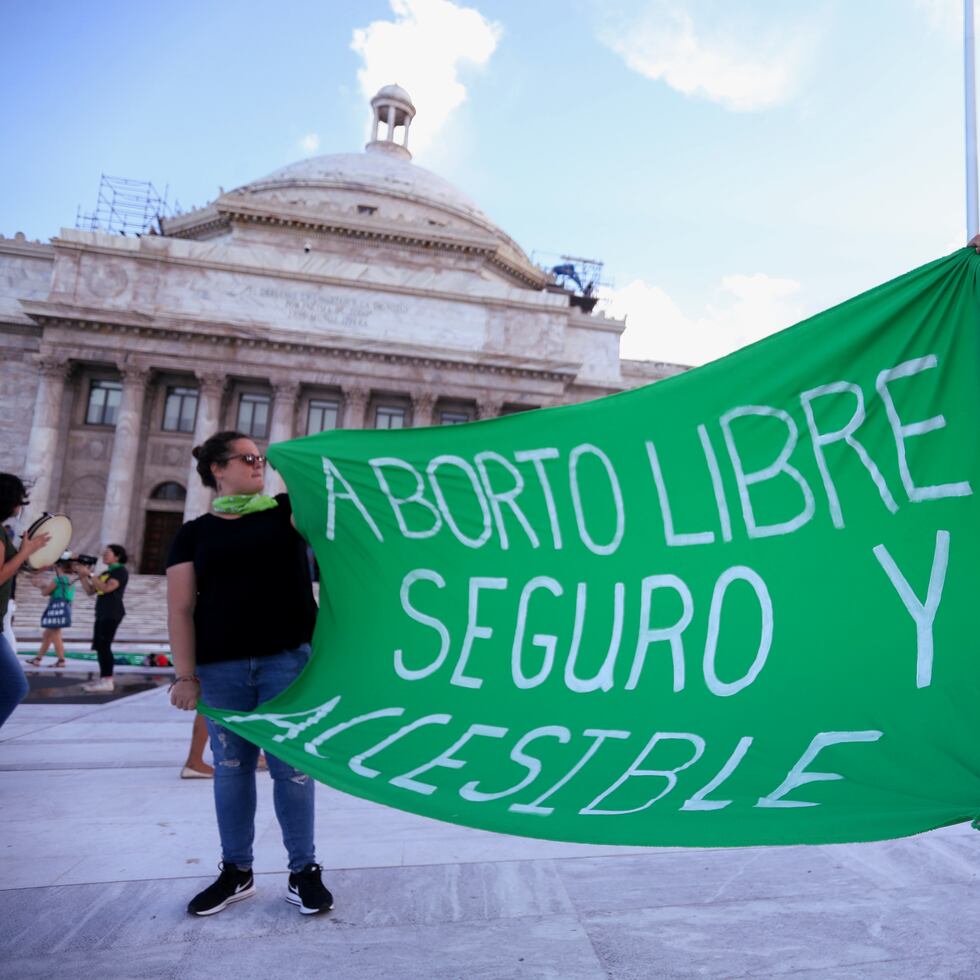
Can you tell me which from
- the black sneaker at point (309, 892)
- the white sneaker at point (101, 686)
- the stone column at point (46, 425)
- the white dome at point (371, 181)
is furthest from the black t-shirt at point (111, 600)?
the white dome at point (371, 181)

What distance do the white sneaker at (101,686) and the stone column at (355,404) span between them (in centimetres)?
2199

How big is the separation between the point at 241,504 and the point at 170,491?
30.4 meters

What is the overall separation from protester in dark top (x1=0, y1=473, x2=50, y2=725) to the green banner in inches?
59.7

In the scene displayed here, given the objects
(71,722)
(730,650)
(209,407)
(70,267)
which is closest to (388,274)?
(209,407)

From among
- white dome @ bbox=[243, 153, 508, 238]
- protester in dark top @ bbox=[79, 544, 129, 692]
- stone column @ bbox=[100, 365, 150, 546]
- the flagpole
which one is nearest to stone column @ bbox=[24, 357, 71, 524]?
stone column @ bbox=[100, 365, 150, 546]

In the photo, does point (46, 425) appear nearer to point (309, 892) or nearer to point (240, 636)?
point (240, 636)

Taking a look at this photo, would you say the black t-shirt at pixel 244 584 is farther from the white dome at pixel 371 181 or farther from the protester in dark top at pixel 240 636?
the white dome at pixel 371 181

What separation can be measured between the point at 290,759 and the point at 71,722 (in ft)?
17.9

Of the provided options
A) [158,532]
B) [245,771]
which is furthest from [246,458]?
[158,532]

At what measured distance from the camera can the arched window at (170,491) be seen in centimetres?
3070

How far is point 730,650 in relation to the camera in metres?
2.29

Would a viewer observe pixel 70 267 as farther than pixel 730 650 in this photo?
Yes

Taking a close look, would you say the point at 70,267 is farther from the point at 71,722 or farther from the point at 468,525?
the point at 468,525

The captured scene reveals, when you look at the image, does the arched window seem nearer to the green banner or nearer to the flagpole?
the green banner
